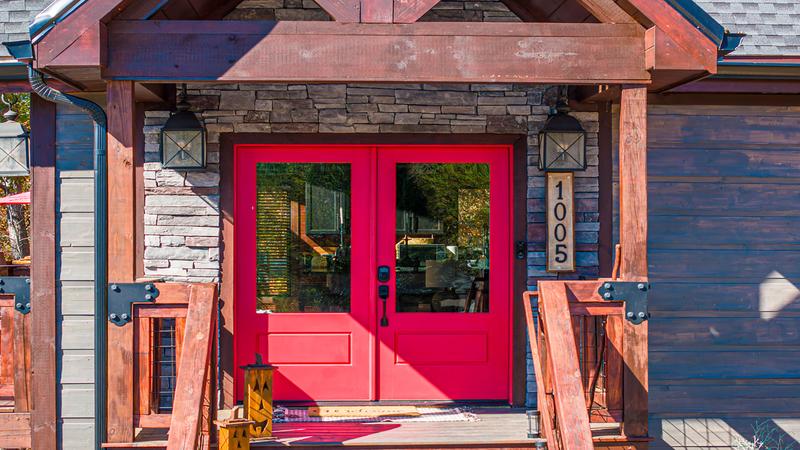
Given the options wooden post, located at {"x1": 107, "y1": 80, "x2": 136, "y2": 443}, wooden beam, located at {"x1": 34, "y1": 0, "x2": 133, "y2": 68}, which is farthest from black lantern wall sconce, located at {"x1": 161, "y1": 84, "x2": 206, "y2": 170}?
wooden beam, located at {"x1": 34, "y1": 0, "x2": 133, "y2": 68}

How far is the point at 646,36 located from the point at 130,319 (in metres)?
3.12

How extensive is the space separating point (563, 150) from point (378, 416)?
229 centimetres

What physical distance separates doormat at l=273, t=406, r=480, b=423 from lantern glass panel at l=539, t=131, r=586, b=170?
1.85 m

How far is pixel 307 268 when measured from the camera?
18.1ft

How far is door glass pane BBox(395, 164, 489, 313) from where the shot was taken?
18.3 feet

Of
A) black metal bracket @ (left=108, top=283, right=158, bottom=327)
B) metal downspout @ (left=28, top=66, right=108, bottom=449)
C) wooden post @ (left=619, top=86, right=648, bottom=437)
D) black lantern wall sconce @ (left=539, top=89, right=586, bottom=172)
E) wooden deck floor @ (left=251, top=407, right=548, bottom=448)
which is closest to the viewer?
black metal bracket @ (left=108, top=283, right=158, bottom=327)

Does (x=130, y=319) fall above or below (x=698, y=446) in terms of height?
above

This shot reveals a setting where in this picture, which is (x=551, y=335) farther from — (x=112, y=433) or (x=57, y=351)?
(x=57, y=351)

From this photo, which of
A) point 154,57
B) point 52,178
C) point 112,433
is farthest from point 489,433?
point 52,178

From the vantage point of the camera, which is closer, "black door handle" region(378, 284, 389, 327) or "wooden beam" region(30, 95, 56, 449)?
"wooden beam" region(30, 95, 56, 449)

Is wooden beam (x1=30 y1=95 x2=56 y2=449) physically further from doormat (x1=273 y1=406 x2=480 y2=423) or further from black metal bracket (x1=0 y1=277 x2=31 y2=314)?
doormat (x1=273 y1=406 x2=480 y2=423)

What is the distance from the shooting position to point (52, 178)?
→ 17.1 feet

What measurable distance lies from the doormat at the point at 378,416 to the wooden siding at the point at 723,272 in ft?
4.73

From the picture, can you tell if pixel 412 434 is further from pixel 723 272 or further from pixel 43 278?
pixel 43 278
